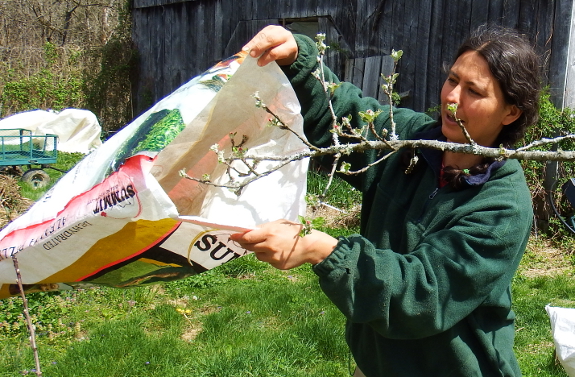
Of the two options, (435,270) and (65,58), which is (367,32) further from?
(65,58)

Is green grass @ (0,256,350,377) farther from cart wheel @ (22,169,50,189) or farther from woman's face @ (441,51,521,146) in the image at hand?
cart wheel @ (22,169,50,189)

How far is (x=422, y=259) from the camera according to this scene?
135 cm

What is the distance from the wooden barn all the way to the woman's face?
2.74 meters

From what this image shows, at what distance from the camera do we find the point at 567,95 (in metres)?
5.08

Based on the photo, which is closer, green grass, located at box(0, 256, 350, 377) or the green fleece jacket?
the green fleece jacket

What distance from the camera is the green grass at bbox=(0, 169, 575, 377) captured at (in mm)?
2973

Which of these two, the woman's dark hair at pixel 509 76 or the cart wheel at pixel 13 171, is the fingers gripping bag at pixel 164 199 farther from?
the cart wheel at pixel 13 171

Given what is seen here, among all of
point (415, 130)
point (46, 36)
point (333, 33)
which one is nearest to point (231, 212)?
point (415, 130)

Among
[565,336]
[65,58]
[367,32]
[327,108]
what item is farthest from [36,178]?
[565,336]

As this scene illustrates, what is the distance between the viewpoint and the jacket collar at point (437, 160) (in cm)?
149

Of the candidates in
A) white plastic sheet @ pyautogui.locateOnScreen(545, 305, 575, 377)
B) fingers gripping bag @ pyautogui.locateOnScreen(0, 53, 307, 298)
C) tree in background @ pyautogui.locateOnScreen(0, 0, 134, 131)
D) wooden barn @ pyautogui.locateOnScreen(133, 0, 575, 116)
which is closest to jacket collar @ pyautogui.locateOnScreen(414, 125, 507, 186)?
fingers gripping bag @ pyautogui.locateOnScreen(0, 53, 307, 298)

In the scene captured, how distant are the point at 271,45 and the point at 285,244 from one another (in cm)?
63

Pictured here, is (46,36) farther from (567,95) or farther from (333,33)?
(567,95)

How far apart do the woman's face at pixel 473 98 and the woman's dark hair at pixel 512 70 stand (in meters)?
0.02
